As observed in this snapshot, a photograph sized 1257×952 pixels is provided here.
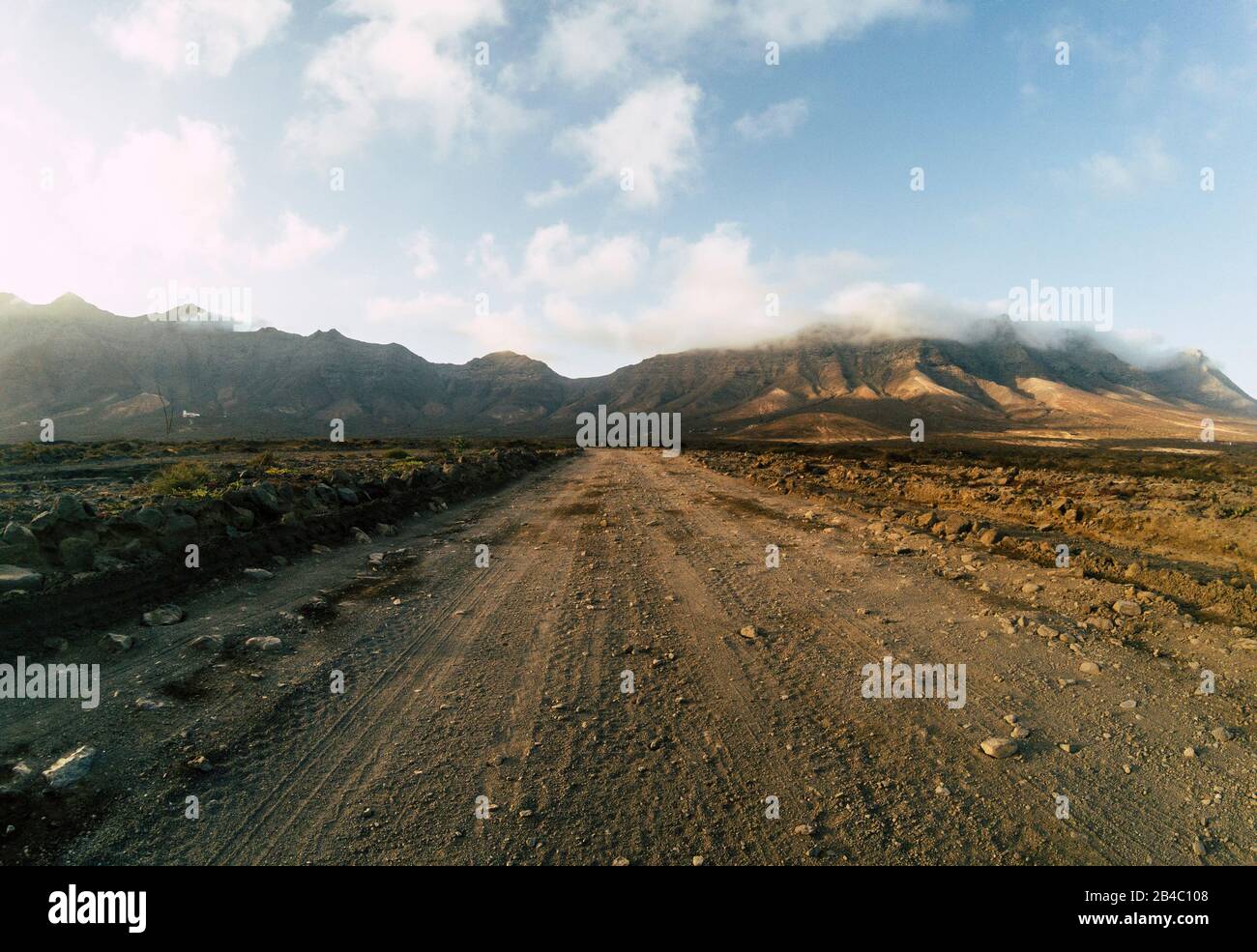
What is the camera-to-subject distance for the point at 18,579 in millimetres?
5914

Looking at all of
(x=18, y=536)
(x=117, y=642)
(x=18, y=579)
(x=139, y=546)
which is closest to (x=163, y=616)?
(x=117, y=642)

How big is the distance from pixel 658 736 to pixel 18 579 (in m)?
7.10

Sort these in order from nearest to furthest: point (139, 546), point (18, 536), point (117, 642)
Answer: point (117, 642) < point (18, 536) < point (139, 546)

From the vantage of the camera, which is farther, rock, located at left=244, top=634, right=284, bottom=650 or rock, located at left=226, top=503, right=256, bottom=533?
rock, located at left=226, top=503, right=256, bottom=533

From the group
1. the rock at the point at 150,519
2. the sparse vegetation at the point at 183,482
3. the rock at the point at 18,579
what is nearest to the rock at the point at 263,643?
the rock at the point at 18,579

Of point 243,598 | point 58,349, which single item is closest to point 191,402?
point 58,349

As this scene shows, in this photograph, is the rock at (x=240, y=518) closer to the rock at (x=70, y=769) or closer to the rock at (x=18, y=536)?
the rock at (x=18, y=536)

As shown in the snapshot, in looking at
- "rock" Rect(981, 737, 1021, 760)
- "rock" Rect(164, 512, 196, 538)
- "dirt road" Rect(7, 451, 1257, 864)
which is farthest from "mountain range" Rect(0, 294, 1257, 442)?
"rock" Rect(981, 737, 1021, 760)

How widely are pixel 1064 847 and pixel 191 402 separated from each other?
17708 centimetres

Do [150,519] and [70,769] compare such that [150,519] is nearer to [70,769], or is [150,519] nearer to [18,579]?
[18,579]

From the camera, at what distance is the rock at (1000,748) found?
380cm

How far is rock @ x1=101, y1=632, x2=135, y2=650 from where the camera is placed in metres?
5.40

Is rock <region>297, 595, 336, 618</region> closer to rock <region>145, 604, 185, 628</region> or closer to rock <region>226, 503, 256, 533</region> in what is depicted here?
rock <region>145, 604, 185, 628</region>

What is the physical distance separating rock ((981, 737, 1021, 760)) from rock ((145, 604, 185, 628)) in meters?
7.98
